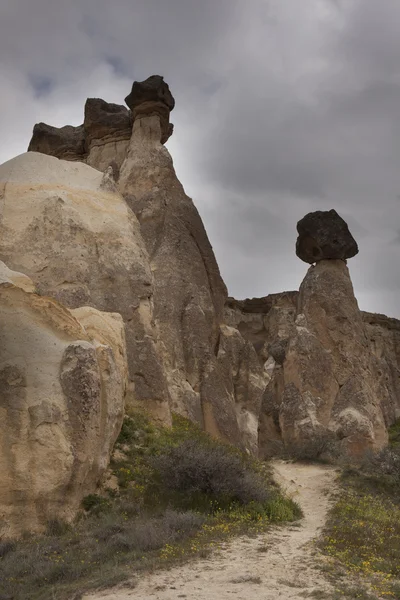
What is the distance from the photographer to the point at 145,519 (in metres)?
8.87

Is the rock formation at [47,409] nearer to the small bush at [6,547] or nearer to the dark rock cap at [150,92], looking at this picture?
the small bush at [6,547]

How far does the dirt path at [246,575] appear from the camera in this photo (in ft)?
20.0

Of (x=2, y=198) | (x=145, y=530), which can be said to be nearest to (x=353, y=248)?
(x=2, y=198)

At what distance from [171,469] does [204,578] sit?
11.7ft

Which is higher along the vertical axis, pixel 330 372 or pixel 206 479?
pixel 330 372

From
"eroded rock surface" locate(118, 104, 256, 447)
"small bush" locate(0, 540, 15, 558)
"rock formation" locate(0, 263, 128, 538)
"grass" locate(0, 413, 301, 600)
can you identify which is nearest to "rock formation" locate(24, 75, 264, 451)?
"eroded rock surface" locate(118, 104, 256, 447)

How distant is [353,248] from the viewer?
21.5 metres

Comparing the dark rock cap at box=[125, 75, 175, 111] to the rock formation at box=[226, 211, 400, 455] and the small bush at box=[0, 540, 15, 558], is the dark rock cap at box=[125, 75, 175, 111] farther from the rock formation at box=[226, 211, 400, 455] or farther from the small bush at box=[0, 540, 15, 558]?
the small bush at box=[0, 540, 15, 558]

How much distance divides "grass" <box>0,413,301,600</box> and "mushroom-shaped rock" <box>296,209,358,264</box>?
9983 millimetres

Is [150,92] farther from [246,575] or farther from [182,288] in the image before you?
[246,575]

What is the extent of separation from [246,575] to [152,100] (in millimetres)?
20279

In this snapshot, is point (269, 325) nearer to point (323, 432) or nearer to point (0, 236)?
point (323, 432)

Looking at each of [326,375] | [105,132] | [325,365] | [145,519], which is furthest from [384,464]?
[105,132]

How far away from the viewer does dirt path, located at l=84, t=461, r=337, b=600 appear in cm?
610
